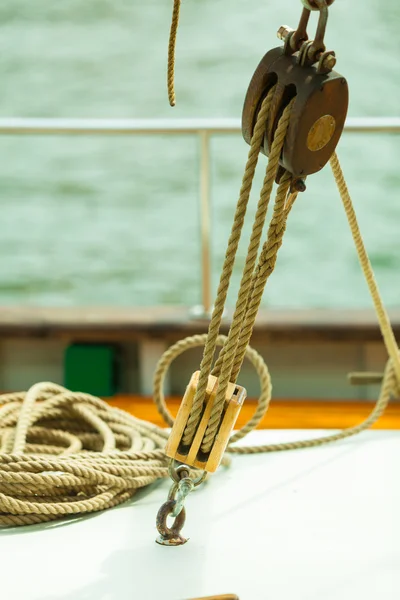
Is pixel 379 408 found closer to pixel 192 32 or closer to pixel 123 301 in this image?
pixel 123 301

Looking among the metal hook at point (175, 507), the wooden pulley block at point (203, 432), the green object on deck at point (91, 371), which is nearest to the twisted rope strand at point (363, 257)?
the wooden pulley block at point (203, 432)

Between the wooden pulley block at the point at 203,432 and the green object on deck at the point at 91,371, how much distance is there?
3.13 feet

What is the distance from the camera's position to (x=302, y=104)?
3.37 ft

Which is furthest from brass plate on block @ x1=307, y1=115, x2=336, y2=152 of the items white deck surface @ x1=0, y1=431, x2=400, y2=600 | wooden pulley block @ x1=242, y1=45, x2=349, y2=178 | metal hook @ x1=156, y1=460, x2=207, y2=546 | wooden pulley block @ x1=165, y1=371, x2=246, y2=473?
white deck surface @ x1=0, y1=431, x2=400, y2=600

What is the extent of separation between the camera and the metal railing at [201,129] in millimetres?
2074

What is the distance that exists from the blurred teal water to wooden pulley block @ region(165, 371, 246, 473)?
558cm

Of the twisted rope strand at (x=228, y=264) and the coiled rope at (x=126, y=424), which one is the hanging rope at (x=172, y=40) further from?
the twisted rope strand at (x=228, y=264)

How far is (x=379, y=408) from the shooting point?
1.67 meters

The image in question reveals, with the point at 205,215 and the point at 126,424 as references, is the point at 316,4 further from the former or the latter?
the point at 205,215

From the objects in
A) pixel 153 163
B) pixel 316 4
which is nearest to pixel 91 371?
pixel 316 4

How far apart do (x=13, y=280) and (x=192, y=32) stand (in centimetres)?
488

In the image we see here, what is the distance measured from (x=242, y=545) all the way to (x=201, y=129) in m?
1.14

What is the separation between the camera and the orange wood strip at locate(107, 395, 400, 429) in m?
1.84

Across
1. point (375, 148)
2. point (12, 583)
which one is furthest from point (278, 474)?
point (375, 148)
